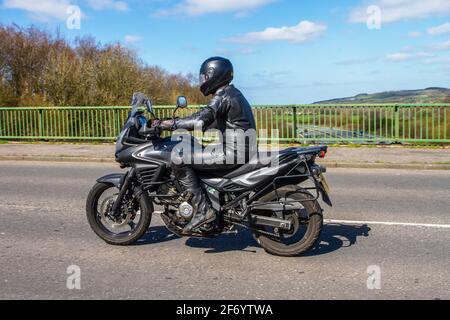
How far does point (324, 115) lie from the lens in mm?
16406

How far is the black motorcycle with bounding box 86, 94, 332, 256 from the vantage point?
5039 millimetres

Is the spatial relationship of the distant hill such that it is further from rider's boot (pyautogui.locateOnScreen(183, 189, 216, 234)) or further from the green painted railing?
rider's boot (pyautogui.locateOnScreen(183, 189, 216, 234))

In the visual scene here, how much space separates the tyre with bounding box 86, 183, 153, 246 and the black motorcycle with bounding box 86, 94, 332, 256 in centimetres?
1

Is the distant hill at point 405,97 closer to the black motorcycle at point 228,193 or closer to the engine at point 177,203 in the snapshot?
the black motorcycle at point 228,193

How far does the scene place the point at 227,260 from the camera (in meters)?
5.11

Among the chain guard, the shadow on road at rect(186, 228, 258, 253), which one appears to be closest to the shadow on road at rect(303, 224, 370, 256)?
the shadow on road at rect(186, 228, 258, 253)

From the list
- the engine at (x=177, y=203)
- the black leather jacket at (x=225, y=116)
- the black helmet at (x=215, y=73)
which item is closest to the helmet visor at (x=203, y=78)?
the black helmet at (x=215, y=73)

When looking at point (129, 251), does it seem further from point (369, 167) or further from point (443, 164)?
point (443, 164)

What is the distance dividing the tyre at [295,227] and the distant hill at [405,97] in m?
11.7

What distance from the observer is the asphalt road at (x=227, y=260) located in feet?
14.1

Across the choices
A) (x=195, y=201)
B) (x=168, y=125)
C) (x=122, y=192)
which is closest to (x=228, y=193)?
(x=195, y=201)
